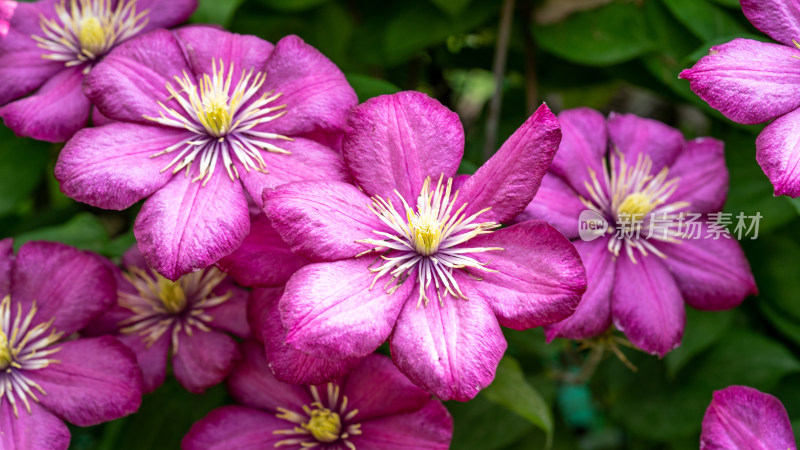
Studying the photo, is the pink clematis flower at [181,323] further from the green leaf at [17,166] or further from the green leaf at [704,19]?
the green leaf at [704,19]

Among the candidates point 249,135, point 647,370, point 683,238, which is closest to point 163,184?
point 249,135

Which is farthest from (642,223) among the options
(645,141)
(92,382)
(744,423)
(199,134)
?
(92,382)

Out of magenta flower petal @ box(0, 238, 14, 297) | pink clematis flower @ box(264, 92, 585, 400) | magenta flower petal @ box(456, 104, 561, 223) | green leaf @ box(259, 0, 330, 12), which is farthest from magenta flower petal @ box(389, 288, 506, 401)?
green leaf @ box(259, 0, 330, 12)

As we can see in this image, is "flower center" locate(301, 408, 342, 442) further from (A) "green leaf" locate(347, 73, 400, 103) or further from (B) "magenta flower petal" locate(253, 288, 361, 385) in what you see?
(A) "green leaf" locate(347, 73, 400, 103)

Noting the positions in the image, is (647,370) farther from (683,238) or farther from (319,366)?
(319,366)

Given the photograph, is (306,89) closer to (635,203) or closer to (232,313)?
(232,313)

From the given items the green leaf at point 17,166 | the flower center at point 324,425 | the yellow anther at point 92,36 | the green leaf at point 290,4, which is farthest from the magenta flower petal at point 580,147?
the green leaf at point 17,166
